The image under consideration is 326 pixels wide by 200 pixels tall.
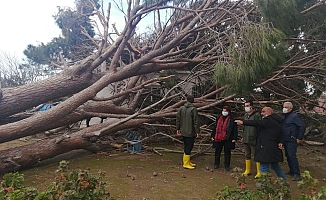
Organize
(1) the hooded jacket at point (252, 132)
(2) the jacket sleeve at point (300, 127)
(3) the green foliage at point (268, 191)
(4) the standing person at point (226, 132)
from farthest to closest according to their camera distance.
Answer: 1. (4) the standing person at point (226, 132)
2. (1) the hooded jacket at point (252, 132)
3. (2) the jacket sleeve at point (300, 127)
4. (3) the green foliage at point (268, 191)

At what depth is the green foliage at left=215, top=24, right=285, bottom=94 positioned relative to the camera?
14.2 feet

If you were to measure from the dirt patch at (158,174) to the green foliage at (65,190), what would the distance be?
1.22 m

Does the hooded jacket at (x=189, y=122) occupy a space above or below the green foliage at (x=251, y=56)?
below

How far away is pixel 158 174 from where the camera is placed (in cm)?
489

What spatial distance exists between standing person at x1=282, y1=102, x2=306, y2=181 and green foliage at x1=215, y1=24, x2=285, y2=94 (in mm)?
846

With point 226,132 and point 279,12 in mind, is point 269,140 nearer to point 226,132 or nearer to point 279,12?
point 226,132

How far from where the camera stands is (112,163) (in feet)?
18.6

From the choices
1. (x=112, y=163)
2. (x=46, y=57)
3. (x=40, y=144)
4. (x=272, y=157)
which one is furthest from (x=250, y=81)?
(x=46, y=57)

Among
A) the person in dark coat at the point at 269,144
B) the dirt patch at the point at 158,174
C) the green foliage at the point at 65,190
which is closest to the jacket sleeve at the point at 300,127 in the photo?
the person in dark coat at the point at 269,144

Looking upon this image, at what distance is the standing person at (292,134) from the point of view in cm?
451

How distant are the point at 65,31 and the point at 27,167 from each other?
7150 mm

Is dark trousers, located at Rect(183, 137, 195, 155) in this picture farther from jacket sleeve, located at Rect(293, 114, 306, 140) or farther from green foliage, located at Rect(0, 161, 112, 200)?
green foliage, located at Rect(0, 161, 112, 200)

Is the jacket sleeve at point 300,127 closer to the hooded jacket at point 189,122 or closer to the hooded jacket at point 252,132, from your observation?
the hooded jacket at point 252,132

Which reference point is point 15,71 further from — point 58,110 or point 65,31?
point 58,110
